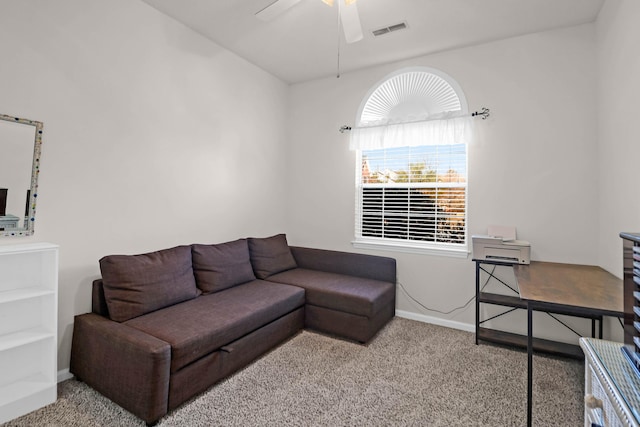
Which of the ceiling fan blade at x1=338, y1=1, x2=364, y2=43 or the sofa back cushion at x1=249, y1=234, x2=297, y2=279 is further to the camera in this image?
the sofa back cushion at x1=249, y1=234, x2=297, y2=279

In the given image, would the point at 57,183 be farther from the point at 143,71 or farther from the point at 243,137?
the point at 243,137

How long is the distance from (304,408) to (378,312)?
1.24 m

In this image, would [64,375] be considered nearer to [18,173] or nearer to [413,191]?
[18,173]

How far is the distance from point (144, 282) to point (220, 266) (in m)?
0.72

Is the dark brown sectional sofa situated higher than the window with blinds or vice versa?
the window with blinds

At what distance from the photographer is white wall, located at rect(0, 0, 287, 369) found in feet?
6.67

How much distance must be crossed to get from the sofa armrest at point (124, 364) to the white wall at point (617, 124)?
295 cm

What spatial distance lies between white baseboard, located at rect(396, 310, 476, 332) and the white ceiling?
2.80m

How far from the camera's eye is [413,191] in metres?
3.48

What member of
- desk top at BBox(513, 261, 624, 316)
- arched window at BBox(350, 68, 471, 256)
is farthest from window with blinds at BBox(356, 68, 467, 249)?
desk top at BBox(513, 261, 624, 316)

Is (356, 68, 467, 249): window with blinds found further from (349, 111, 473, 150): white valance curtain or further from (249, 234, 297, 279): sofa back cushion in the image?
(249, 234, 297, 279): sofa back cushion

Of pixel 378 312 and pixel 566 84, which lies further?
pixel 378 312

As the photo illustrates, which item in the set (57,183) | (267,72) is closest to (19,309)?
(57,183)

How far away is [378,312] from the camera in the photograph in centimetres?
293
